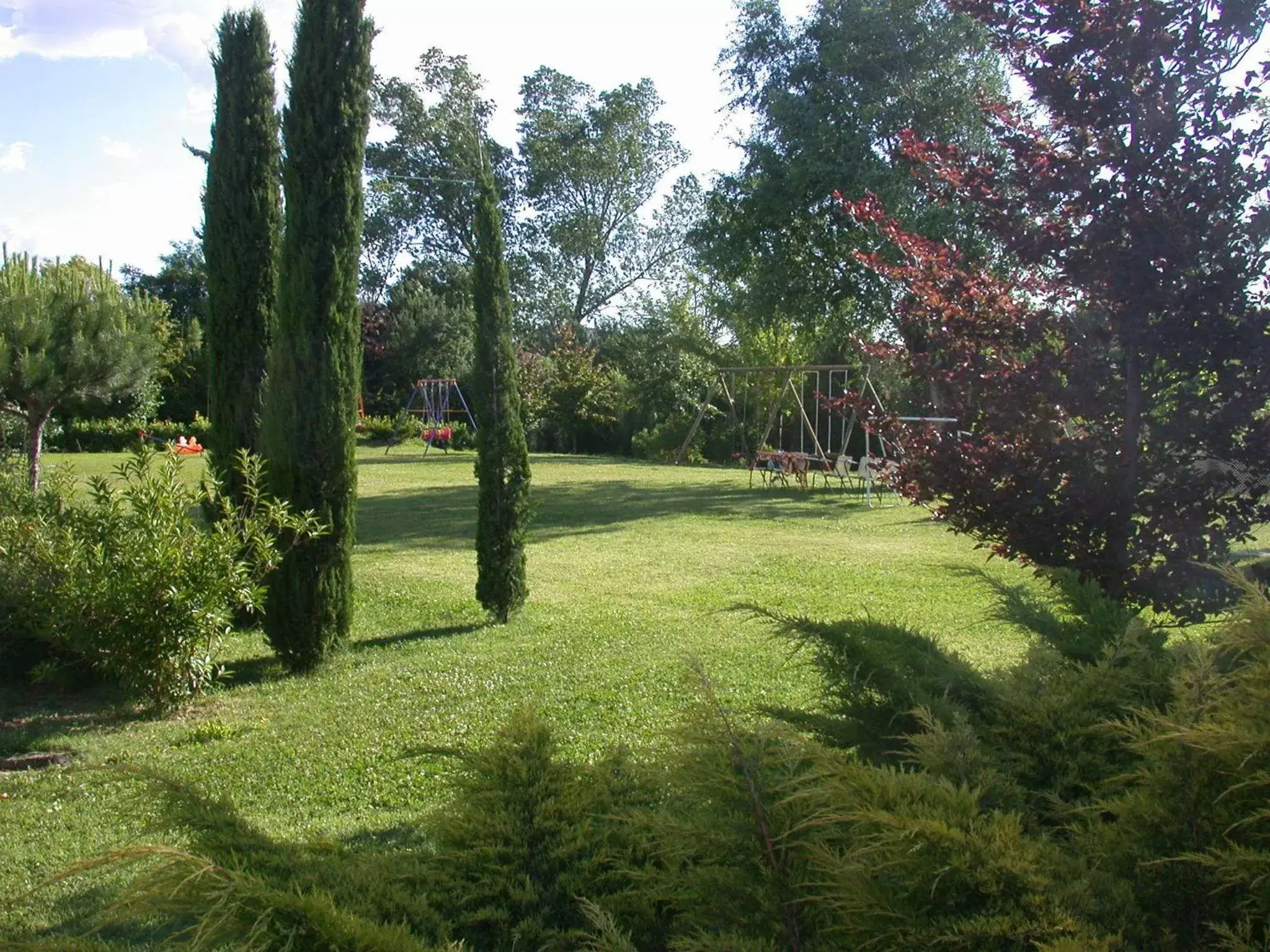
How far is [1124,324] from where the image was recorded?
3891 mm

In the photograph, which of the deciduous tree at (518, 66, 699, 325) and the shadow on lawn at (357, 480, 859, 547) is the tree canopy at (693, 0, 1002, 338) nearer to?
the shadow on lawn at (357, 480, 859, 547)

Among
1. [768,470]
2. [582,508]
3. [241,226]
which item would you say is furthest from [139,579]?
[768,470]

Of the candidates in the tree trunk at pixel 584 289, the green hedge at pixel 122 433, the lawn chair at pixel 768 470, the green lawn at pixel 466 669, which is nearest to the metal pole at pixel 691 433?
the lawn chair at pixel 768 470

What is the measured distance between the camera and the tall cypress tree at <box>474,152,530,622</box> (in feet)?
29.3

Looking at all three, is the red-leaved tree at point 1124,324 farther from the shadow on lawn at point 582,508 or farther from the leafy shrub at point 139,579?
the shadow on lawn at point 582,508

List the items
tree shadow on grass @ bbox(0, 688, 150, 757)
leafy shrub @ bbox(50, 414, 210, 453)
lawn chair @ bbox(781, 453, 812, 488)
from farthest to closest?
leafy shrub @ bbox(50, 414, 210, 453)
lawn chair @ bbox(781, 453, 812, 488)
tree shadow on grass @ bbox(0, 688, 150, 757)

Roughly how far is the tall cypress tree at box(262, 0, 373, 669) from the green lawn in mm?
631

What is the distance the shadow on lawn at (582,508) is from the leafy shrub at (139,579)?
6580 mm

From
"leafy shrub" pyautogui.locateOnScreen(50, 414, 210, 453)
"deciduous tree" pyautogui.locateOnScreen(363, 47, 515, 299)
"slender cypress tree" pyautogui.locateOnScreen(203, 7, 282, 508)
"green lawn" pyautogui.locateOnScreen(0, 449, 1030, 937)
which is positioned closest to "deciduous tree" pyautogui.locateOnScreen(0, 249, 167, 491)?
"green lawn" pyautogui.locateOnScreen(0, 449, 1030, 937)

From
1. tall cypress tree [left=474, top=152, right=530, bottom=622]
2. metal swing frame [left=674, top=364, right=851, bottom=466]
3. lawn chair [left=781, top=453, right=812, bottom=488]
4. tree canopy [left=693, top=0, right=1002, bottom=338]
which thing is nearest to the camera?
tall cypress tree [left=474, top=152, right=530, bottom=622]

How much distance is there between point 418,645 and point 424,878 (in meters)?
6.52

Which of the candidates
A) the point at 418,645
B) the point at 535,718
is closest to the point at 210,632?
the point at 418,645

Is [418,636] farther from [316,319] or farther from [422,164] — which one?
[422,164]

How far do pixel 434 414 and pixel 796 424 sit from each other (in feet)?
33.3
